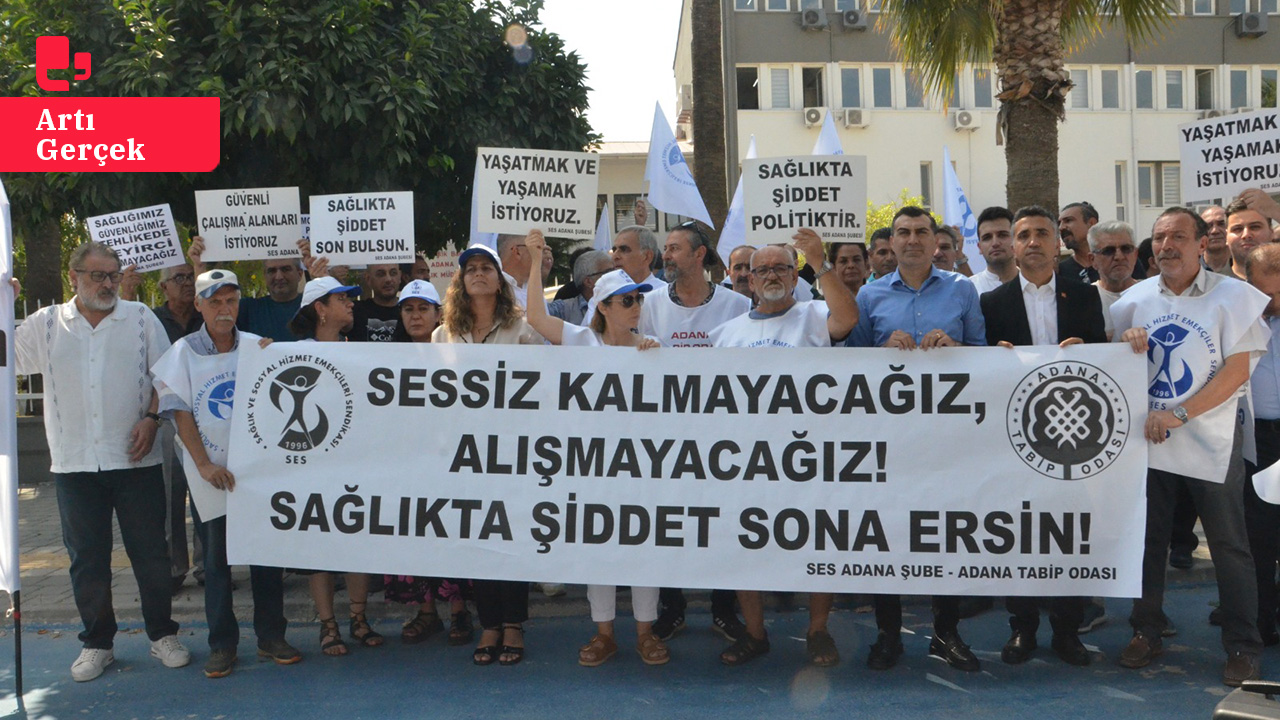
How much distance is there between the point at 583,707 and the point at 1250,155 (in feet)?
16.8

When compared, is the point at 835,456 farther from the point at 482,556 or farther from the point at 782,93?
the point at 782,93

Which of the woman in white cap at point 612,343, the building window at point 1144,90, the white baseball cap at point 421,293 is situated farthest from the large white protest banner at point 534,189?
the building window at point 1144,90

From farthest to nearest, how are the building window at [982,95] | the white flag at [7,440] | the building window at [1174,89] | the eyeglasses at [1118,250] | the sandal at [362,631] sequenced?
1. the building window at [1174,89]
2. the building window at [982,95]
3. the eyeglasses at [1118,250]
4. the sandal at [362,631]
5. the white flag at [7,440]

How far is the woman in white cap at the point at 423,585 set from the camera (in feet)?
18.8

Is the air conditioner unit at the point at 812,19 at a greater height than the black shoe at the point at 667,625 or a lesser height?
greater

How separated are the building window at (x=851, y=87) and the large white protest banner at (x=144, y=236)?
28599 millimetres

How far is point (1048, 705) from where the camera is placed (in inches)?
185

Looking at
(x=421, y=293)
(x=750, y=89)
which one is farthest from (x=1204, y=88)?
(x=421, y=293)

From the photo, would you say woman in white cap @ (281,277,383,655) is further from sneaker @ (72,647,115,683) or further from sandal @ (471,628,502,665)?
sneaker @ (72,647,115,683)

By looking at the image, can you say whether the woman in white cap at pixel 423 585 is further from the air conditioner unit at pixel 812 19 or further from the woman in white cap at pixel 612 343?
the air conditioner unit at pixel 812 19

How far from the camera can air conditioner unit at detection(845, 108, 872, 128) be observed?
32938mm

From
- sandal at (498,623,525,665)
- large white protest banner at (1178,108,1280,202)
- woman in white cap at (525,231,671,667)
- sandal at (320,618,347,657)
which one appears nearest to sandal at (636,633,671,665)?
woman in white cap at (525,231,671,667)

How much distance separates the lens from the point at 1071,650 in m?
5.18

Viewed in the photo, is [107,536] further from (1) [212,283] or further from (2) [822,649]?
(2) [822,649]
